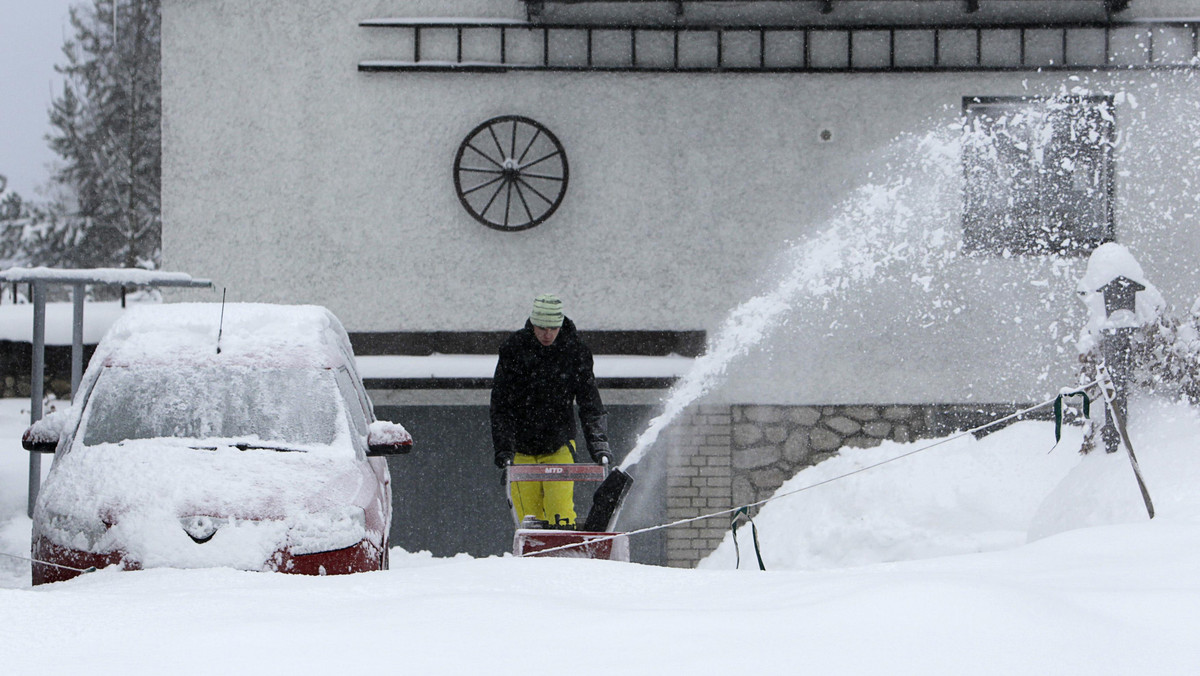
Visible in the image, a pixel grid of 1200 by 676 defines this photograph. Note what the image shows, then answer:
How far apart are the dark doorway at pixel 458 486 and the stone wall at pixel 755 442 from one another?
26 centimetres

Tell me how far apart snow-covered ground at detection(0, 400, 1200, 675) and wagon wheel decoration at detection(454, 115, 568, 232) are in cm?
552

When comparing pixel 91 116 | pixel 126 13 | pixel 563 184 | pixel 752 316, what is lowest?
pixel 752 316

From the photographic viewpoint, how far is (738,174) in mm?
9883

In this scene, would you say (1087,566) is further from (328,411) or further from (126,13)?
(126,13)

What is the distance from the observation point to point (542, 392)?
7.17 meters

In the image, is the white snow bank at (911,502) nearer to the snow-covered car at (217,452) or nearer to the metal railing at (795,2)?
the metal railing at (795,2)

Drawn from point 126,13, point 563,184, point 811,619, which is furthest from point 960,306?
point 126,13

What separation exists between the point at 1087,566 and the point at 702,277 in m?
5.90

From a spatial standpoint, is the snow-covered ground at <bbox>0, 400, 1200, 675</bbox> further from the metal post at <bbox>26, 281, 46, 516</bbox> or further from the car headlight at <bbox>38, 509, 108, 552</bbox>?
the metal post at <bbox>26, 281, 46, 516</bbox>

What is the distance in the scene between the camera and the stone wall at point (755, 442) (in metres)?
9.78

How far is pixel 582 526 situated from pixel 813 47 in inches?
220

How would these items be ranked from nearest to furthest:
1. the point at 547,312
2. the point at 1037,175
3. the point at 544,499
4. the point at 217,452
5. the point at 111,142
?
1. the point at 217,452
2. the point at 544,499
3. the point at 547,312
4. the point at 1037,175
5. the point at 111,142

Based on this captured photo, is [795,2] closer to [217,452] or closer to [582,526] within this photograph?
[582,526]

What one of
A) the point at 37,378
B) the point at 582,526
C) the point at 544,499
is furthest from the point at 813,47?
the point at 37,378
